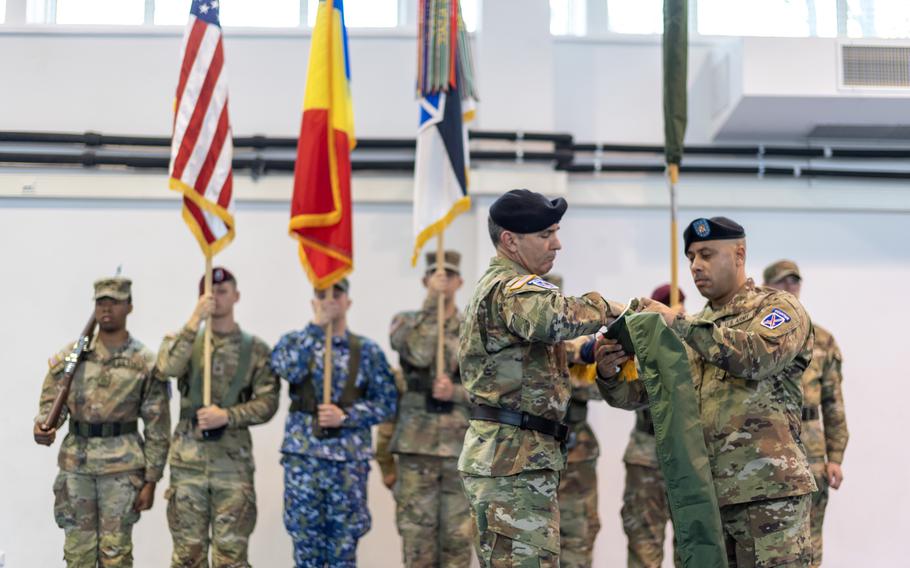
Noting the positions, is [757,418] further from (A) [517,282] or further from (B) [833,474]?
(B) [833,474]

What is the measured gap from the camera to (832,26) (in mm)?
6195

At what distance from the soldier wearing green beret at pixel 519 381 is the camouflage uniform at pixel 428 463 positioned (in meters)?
1.69

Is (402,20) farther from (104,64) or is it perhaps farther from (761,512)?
(761,512)

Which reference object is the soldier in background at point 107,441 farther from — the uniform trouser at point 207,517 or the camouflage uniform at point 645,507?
the camouflage uniform at point 645,507

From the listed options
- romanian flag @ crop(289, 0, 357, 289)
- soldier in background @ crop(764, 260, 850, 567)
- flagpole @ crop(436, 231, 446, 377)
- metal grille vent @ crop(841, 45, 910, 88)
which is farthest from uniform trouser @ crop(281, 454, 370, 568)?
metal grille vent @ crop(841, 45, 910, 88)

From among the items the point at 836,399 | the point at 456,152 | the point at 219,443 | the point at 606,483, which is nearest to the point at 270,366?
the point at 219,443

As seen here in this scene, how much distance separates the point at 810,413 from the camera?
478 cm

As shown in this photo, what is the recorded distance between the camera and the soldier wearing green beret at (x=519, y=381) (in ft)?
8.89

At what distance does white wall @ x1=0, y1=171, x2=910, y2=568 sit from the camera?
548 cm

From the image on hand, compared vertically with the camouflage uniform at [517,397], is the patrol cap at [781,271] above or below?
above

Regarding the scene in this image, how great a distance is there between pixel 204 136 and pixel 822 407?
11.3ft

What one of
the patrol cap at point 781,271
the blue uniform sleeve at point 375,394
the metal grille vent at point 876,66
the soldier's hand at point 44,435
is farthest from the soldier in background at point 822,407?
the soldier's hand at point 44,435

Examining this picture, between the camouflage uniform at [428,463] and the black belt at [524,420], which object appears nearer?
the black belt at [524,420]

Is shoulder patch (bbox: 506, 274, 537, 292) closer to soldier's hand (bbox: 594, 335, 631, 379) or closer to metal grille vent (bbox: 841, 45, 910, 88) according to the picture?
soldier's hand (bbox: 594, 335, 631, 379)
